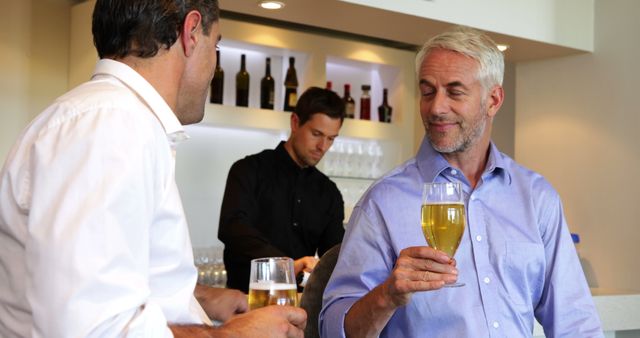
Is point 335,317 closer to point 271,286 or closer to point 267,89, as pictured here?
point 271,286

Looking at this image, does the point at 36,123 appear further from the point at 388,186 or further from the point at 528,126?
the point at 528,126

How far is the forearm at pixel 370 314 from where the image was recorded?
188 cm

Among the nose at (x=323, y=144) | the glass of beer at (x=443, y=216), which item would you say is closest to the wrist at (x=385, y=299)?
the glass of beer at (x=443, y=216)

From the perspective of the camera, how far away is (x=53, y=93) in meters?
4.78

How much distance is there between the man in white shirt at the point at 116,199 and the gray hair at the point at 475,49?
0.90m

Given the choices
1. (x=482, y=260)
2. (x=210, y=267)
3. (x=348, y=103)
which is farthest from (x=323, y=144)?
(x=482, y=260)

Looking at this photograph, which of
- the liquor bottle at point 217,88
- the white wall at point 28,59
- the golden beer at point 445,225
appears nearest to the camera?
the golden beer at point 445,225

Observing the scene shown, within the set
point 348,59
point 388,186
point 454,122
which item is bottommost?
point 388,186

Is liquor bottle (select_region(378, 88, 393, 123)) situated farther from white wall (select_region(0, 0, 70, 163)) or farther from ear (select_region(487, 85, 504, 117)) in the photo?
ear (select_region(487, 85, 504, 117))

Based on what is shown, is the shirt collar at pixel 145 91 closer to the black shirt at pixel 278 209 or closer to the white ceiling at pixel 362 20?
the black shirt at pixel 278 209

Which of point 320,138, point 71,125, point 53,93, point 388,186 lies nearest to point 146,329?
point 71,125

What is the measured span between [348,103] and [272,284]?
13.7 ft

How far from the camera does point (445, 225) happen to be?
1.83 m

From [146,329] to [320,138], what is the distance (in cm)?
277
